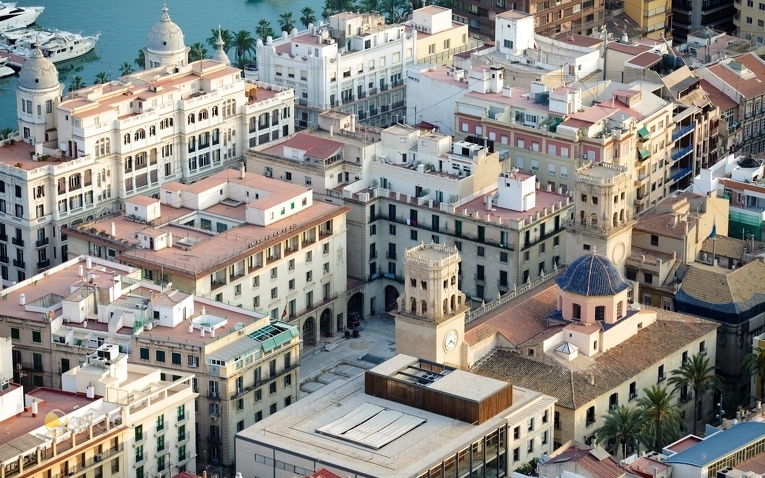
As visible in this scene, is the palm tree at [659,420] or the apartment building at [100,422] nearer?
the apartment building at [100,422]

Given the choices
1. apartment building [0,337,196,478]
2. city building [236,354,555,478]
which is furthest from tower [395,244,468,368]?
apartment building [0,337,196,478]

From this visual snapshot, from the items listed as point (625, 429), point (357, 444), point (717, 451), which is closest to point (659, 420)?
point (625, 429)

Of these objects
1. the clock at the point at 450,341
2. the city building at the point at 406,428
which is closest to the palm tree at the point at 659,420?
the city building at the point at 406,428

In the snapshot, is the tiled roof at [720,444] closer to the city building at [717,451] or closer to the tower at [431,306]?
the city building at [717,451]

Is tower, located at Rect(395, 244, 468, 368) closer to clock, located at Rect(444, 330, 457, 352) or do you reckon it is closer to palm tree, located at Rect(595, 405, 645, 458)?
clock, located at Rect(444, 330, 457, 352)

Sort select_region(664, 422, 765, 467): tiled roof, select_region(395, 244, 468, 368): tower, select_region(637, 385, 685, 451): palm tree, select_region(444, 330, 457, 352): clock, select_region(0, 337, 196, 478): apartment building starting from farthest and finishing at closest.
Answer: select_region(444, 330, 457, 352): clock < select_region(395, 244, 468, 368): tower < select_region(637, 385, 685, 451): palm tree < select_region(0, 337, 196, 478): apartment building < select_region(664, 422, 765, 467): tiled roof
